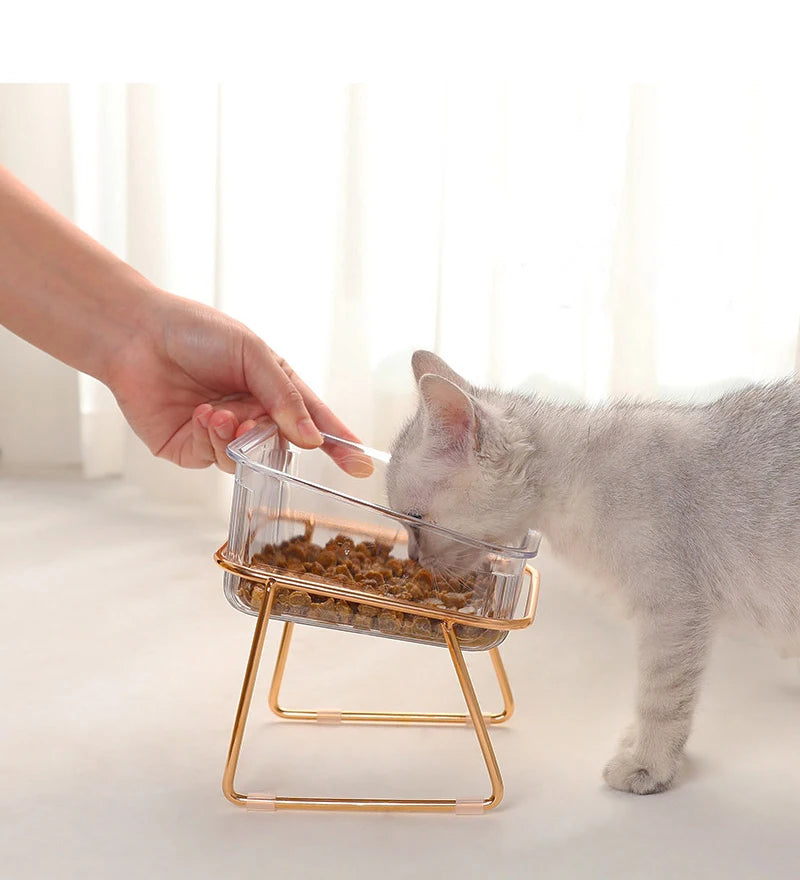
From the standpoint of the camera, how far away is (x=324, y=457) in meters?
1.75

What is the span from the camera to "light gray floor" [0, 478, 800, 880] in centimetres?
135

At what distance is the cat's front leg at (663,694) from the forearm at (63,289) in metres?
1.00

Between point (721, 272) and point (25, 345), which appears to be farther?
point (25, 345)

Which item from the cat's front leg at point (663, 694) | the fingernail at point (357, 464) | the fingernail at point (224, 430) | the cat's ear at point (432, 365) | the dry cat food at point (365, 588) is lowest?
the cat's front leg at point (663, 694)

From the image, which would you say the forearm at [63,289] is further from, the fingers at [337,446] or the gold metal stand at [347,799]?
the gold metal stand at [347,799]

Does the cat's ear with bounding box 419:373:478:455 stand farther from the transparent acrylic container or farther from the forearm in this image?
the forearm

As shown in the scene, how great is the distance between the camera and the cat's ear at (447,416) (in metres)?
1.46

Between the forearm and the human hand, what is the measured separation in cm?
3

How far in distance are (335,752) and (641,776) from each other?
462 millimetres

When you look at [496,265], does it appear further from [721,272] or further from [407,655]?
[407,655]

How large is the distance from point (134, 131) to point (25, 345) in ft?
2.56

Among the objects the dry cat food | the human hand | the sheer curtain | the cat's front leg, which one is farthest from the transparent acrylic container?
the sheer curtain


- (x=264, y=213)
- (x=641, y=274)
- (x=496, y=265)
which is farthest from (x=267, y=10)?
(x=641, y=274)

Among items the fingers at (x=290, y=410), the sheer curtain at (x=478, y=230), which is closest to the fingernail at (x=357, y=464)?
the fingers at (x=290, y=410)
